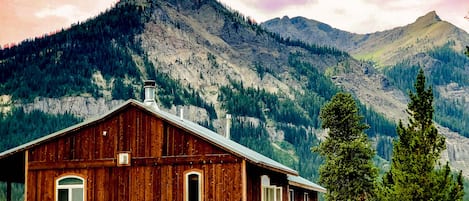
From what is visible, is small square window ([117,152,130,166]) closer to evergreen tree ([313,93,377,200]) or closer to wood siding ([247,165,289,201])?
wood siding ([247,165,289,201])

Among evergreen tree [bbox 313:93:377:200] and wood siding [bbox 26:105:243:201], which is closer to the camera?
wood siding [bbox 26:105:243:201]

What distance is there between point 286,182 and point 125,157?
9636 mm

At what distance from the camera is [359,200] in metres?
57.2

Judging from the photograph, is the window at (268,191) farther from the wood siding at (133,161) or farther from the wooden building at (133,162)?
the wood siding at (133,161)

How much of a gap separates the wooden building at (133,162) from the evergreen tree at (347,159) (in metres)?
24.1

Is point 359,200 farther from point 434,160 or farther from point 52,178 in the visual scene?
point 52,178

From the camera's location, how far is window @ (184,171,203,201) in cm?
3195

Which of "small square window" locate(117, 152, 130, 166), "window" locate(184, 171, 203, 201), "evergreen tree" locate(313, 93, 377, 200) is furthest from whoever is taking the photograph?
"evergreen tree" locate(313, 93, 377, 200)

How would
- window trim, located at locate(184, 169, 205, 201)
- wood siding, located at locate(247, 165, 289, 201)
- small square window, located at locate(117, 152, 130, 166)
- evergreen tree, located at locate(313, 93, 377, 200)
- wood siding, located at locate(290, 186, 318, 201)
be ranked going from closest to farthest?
window trim, located at locate(184, 169, 205, 201), wood siding, located at locate(247, 165, 289, 201), small square window, located at locate(117, 152, 130, 166), wood siding, located at locate(290, 186, 318, 201), evergreen tree, located at locate(313, 93, 377, 200)

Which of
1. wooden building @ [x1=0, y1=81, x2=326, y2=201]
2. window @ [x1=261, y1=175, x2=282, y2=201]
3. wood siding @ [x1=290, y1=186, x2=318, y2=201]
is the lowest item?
wood siding @ [x1=290, y1=186, x2=318, y2=201]

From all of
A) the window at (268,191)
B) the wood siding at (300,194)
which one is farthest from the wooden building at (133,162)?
the wood siding at (300,194)

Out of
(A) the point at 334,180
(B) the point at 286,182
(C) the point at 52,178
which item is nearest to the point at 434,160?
(B) the point at 286,182

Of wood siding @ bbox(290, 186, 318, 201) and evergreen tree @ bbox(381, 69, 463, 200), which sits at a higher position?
evergreen tree @ bbox(381, 69, 463, 200)

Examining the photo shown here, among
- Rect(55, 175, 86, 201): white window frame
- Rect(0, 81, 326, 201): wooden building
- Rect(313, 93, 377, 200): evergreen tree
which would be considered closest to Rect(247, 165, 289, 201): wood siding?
Rect(0, 81, 326, 201): wooden building
